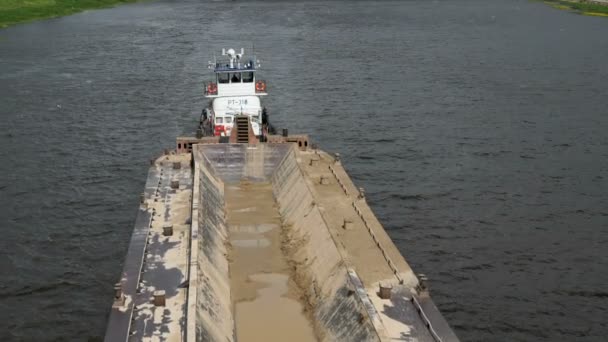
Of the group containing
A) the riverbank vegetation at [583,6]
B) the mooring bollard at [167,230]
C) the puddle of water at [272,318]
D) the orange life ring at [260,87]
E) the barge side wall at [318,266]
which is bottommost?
the puddle of water at [272,318]

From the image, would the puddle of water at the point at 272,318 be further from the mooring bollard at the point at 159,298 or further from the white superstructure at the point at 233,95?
the white superstructure at the point at 233,95

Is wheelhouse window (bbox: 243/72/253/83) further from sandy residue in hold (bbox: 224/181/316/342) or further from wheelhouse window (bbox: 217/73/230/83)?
sandy residue in hold (bbox: 224/181/316/342)

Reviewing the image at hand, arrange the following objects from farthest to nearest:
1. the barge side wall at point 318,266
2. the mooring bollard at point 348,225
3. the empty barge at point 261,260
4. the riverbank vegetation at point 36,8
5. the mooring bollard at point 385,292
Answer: the riverbank vegetation at point 36,8 < the mooring bollard at point 348,225 < the mooring bollard at point 385,292 < the barge side wall at point 318,266 < the empty barge at point 261,260

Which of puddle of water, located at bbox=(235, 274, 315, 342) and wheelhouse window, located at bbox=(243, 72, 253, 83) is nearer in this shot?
puddle of water, located at bbox=(235, 274, 315, 342)

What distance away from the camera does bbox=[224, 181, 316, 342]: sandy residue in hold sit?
65.5 feet

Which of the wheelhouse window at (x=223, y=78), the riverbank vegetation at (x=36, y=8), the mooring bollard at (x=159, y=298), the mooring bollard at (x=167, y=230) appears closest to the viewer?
the mooring bollard at (x=159, y=298)

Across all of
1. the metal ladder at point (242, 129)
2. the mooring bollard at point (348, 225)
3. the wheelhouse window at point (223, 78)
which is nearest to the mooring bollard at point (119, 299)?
the mooring bollard at point (348, 225)

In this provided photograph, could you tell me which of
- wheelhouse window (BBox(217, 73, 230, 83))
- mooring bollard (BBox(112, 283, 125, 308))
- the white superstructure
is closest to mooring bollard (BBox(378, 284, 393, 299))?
mooring bollard (BBox(112, 283, 125, 308))

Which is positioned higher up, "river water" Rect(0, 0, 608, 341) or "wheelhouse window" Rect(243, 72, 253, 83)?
"wheelhouse window" Rect(243, 72, 253, 83)

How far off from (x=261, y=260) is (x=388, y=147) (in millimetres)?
23529

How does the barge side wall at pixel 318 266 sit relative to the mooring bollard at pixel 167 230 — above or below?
below

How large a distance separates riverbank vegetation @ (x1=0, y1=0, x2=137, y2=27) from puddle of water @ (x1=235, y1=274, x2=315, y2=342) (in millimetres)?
89860

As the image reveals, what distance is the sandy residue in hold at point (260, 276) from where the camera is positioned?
19969 mm

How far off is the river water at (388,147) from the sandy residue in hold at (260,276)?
6.05 meters
